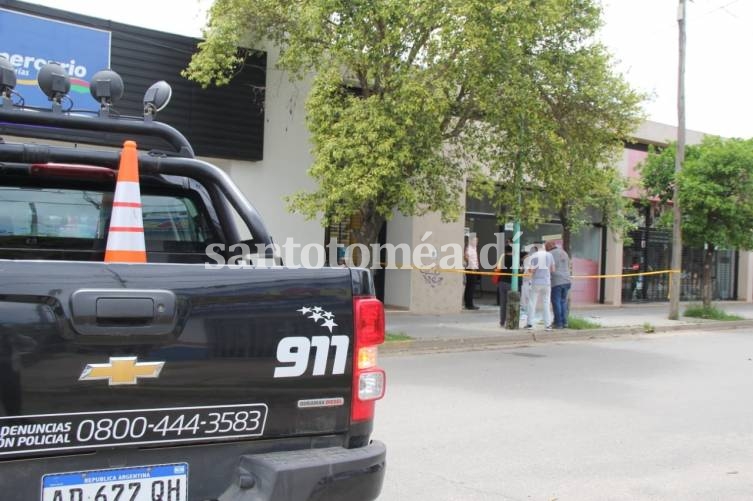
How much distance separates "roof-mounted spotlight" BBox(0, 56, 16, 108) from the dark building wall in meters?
8.98

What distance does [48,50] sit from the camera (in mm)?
11578

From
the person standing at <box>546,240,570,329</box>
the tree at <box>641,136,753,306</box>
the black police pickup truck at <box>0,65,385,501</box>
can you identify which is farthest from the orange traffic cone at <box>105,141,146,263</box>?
the tree at <box>641,136,753,306</box>

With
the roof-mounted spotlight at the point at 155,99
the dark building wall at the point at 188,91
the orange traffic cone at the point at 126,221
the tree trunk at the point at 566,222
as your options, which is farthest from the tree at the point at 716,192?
the orange traffic cone at the point at 126,221

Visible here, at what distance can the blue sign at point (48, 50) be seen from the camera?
11250mm

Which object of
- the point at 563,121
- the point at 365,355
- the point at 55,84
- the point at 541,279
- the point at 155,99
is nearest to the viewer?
the point at 365,355

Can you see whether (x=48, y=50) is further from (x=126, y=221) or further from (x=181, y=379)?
(x=181, y=379)

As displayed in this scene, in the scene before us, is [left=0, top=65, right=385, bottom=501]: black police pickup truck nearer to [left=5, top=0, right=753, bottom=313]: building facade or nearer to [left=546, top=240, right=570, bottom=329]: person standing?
[left=5, top=0, right=753, bottom=313]: building facade

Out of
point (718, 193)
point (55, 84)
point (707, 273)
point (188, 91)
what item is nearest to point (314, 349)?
point (55, 84)

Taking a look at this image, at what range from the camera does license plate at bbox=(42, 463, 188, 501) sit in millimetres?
2312

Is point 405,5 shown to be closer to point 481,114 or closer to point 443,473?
point 481,114

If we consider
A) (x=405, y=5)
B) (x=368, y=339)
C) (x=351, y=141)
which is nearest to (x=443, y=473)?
(x=368, y=339)

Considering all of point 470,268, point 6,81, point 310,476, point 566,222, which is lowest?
point 310,476

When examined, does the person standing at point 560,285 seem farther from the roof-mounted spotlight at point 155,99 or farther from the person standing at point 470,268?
the roof-mounted spotlight at point 155,99

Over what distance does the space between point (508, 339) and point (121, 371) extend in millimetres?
11207
